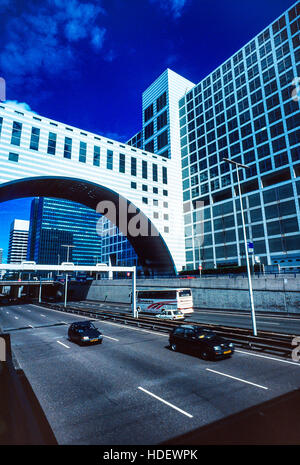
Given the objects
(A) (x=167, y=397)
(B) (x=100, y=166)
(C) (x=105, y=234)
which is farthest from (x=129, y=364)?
(C) (x=105, y=234)

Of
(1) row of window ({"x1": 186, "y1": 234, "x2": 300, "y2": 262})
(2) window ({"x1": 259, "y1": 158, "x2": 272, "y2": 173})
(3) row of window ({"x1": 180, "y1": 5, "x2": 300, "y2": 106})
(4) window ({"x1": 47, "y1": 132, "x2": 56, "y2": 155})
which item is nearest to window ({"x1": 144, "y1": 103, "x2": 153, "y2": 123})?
(3) row of window ({"x1": 180, "y1": 5, "x2": 300, "y2": 106})

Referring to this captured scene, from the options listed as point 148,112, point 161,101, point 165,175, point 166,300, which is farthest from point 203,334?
point 148,112

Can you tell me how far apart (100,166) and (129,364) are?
150ft

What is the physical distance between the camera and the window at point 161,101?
70906 millimetres

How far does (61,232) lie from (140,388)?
191 m

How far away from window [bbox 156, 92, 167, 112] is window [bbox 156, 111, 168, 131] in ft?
8.33

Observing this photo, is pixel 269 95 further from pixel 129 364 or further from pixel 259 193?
pixel 129 364

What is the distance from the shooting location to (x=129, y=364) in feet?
43.4

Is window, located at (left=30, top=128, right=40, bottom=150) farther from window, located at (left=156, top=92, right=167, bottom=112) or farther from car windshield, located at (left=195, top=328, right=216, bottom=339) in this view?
car windshield, located at (left=195, top=328, right=216, bottom=339)

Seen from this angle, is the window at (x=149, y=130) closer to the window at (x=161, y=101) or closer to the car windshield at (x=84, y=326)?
the window at (x=161, y=101)

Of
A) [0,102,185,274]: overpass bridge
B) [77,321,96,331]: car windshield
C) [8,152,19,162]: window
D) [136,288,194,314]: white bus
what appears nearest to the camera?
[77,321,96,331]: car windshield

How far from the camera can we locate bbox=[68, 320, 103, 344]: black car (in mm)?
17797

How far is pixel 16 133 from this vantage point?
42812mm

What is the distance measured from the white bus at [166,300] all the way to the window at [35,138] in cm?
3371
